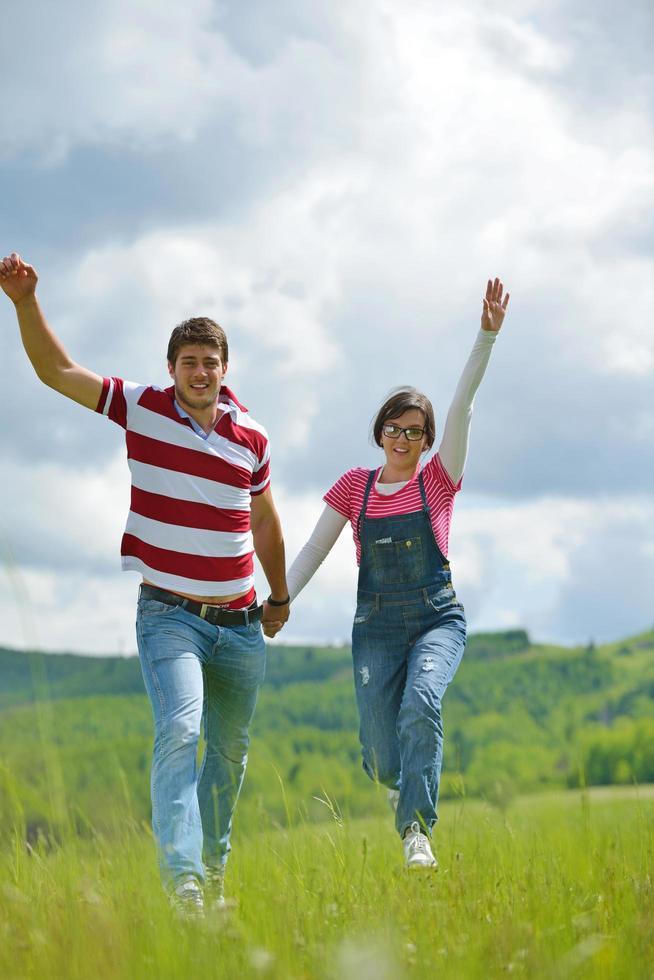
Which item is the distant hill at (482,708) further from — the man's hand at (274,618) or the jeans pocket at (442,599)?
the jeans pocket at (442,599)

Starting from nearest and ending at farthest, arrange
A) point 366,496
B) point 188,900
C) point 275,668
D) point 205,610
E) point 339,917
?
point 339,917 → point 188,900 → point 205,610 → point 366,496 → point 275,668

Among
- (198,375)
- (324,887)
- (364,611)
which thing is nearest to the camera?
(324,887)

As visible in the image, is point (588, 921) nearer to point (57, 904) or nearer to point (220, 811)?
point (57, 904)

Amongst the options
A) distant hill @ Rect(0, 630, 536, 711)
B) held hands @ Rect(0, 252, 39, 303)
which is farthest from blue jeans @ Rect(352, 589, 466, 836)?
distant hill @ Rect(0, 630, 536, 711)

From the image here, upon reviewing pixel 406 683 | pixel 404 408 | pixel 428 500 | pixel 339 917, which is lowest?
pixel 339 917

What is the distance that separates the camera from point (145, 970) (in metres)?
2.91

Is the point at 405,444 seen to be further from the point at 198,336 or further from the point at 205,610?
the point at 205,610

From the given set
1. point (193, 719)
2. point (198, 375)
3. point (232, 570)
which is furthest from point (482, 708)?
point (193, 719)

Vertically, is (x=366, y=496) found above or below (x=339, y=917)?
above

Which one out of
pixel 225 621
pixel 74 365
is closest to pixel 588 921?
pixel 225 621

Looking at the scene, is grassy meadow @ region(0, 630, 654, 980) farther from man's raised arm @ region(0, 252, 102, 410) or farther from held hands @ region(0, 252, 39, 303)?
held hands @ region(0, 252, 39, 303)

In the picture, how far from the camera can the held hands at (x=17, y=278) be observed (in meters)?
4.55

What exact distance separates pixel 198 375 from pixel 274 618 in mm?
1471

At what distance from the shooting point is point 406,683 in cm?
534
